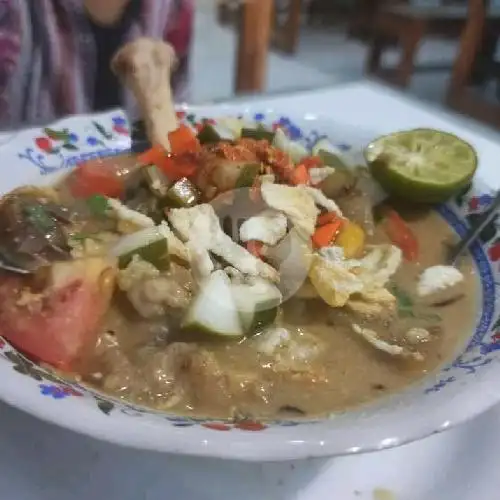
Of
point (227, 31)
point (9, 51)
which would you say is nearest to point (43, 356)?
point (9, 51)

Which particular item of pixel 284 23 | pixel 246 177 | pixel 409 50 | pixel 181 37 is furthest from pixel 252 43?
pixel 284 23

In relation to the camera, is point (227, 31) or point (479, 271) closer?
point (479, 271)

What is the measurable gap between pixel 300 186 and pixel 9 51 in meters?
0.77

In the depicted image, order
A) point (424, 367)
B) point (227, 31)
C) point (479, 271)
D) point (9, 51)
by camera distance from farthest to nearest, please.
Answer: point (227, 31)
point (9, 51)
point (479, 271)
point (424, 367)

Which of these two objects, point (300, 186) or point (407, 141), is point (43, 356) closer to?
point (300, 186)

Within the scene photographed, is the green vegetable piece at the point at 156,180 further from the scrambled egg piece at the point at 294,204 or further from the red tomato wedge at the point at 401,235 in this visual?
the red tomato wedge at the point at 401,235

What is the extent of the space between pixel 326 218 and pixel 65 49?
810 millimetres

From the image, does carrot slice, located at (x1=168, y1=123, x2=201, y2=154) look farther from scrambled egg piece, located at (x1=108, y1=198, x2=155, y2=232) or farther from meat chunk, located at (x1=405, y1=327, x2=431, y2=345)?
meat chunk, located at (x1=405, y1=327, x2=431, y2=345)

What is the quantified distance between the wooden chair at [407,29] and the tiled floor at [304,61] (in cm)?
9

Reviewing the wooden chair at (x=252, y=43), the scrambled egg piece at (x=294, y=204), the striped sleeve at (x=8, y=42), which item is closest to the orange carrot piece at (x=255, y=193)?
the scrambled egg piece at (x=294, y=204)

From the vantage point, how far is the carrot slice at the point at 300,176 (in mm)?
835

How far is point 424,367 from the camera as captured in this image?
64 cm

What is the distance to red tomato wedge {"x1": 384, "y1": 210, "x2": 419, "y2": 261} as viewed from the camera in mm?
836

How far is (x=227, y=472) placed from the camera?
57cm
